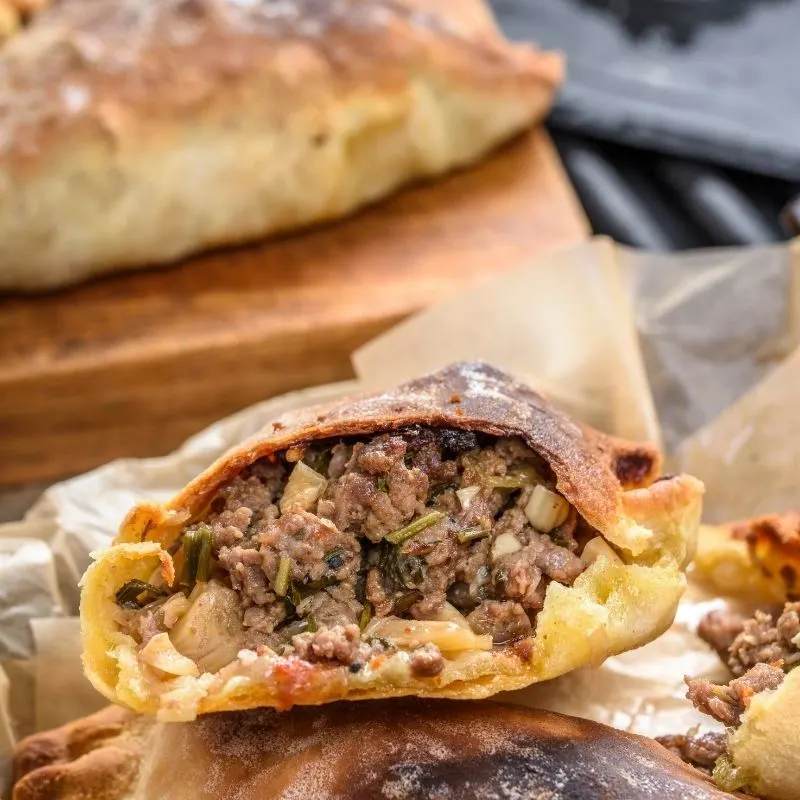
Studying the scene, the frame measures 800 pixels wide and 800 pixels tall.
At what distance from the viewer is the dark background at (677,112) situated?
4.00m

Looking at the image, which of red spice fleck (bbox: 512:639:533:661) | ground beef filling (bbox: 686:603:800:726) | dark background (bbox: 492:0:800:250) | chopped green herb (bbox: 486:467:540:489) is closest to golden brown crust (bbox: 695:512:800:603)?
ground beef filling (bbox: 686:603:800:726)

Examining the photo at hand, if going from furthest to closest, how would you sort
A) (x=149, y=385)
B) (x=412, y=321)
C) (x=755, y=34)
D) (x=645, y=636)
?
1. (x=755, y=34)
2. (x=149, y=385)
3. (x=412, y=321)
4. (x=645, y=636)

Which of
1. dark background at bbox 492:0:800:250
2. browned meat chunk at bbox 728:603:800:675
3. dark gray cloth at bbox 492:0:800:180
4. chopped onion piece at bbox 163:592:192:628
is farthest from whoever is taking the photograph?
dark gray cloth at bbox 492:0:800:180

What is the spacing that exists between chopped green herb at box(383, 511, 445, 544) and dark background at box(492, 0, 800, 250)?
2.14m

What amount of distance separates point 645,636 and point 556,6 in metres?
3.67

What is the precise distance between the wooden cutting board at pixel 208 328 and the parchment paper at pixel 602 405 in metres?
0.43

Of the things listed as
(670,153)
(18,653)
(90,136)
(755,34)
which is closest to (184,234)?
(90,136)

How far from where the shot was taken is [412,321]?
3.18 meters

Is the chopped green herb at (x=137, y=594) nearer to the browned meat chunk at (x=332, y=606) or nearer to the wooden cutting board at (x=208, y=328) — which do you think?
the browned meat chunk at (x=332, y=606)

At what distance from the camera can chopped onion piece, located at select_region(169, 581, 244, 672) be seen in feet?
6.12

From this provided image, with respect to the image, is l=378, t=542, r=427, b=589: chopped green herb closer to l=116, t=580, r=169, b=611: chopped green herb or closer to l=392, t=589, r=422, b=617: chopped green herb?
l=392, t=589, r=422, b=617: chopped green herb

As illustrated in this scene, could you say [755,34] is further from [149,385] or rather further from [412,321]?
[149,385]

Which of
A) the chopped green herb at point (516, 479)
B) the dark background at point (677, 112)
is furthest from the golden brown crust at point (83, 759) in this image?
the dark background at point (677, 112)

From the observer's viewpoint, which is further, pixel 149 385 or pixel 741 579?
pixel 149 385
